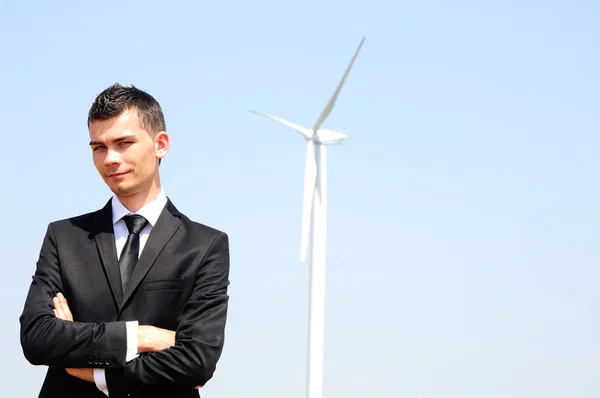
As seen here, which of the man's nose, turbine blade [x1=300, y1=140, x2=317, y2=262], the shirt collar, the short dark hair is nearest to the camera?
the man's nose

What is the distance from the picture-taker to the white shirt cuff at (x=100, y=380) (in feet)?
23.4

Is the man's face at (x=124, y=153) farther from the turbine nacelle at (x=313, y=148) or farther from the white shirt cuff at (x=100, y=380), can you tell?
the turbine nacelle at (x=313, y=148)

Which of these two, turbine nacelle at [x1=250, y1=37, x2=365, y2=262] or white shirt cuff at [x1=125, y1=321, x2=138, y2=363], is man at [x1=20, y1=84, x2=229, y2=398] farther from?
turbine nacelle at [x1=250, y1=37, x2=365, y2=262]

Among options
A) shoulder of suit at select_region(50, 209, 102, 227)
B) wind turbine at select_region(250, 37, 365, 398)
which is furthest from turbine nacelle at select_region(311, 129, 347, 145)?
shoulder of suit at select_region(50, 209, 102, 227)

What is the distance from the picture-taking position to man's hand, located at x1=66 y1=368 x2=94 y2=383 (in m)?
7.18

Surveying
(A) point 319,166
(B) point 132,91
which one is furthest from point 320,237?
Answer: (B) point 132,91

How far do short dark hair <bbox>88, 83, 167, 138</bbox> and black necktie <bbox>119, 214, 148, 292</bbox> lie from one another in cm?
61

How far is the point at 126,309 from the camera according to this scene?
7.25 metres

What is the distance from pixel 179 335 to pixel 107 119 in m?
1.58

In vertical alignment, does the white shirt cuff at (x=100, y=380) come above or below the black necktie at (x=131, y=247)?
below

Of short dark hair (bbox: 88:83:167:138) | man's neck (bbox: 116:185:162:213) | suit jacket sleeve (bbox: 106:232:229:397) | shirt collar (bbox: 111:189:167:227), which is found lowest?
suit jacket sleeve (bbox: 106:232:229:397)

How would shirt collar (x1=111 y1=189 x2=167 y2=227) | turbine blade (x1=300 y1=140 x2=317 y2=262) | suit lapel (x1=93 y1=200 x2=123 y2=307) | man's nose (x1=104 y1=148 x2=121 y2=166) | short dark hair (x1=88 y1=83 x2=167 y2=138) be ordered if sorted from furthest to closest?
turbine blade (x1=300 y1=140 x2=317 y2=262) < shirt collar (x1=111 y1=189 x2=167 y2=227) < short dark hair (x1=88 y1=83 x2=167 y2=138) < suit lapel (x1=93 y1=200 x2=123 y2=307) < man's nose (x1=104 y1=148 x2=121 y2=166)

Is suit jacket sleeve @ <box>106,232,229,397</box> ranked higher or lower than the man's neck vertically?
lower

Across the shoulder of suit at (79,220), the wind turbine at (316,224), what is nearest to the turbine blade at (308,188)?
the wind turbine at (316,224)
